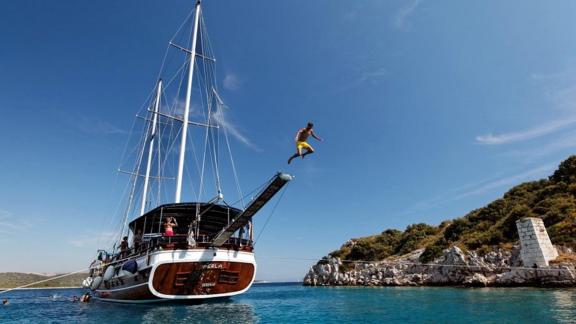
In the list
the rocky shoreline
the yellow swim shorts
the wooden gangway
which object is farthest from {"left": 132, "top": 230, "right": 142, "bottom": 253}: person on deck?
the rocky shoreline

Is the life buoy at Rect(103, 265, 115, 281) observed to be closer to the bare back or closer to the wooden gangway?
the wooden gangway

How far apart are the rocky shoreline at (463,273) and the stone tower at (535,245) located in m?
0.88

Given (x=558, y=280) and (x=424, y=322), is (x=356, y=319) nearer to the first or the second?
(x=424, y=322)

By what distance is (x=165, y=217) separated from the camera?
26.4 metres

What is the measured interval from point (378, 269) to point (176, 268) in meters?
43.5

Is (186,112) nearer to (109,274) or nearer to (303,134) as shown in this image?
(109,274)

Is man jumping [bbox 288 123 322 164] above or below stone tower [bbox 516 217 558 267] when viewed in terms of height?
above

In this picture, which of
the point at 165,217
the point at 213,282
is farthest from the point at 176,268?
the point at 165,217

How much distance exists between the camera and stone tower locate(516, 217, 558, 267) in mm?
30969

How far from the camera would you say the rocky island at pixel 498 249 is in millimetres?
31406

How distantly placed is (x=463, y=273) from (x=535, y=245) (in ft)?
33.2

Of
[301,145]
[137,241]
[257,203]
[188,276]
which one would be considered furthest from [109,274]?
[301,145]

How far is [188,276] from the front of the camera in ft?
73.0

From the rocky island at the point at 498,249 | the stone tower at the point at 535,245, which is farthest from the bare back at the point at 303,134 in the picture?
the stone tower at the point at 535,245
